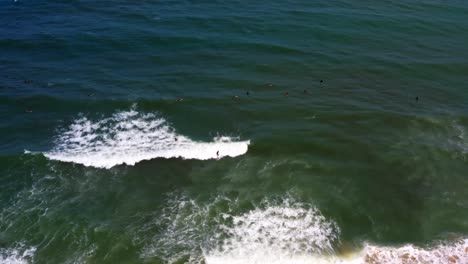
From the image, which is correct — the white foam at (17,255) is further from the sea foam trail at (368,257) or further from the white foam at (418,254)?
the white foam at (418,254)

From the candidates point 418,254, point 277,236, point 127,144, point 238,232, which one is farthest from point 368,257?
→ point 127,144

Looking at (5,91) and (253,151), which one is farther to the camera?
(5,91)

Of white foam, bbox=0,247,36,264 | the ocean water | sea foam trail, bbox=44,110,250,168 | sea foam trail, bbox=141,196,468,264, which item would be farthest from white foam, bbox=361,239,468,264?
white foam, bbox=0,247,36,264

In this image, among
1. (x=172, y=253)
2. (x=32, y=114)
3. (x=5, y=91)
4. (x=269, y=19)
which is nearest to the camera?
(x=172, y=253)

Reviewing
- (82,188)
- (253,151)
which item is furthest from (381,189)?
(82,188)

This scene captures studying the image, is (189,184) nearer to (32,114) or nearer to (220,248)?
(220,248)

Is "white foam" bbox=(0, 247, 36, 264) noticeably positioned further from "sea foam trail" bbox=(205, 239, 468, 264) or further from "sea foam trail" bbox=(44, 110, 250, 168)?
"sea foam trail" bbox=(205, 239, 468, 264)

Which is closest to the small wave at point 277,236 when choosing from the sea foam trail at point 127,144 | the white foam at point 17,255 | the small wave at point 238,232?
the small wave at point 238,232
